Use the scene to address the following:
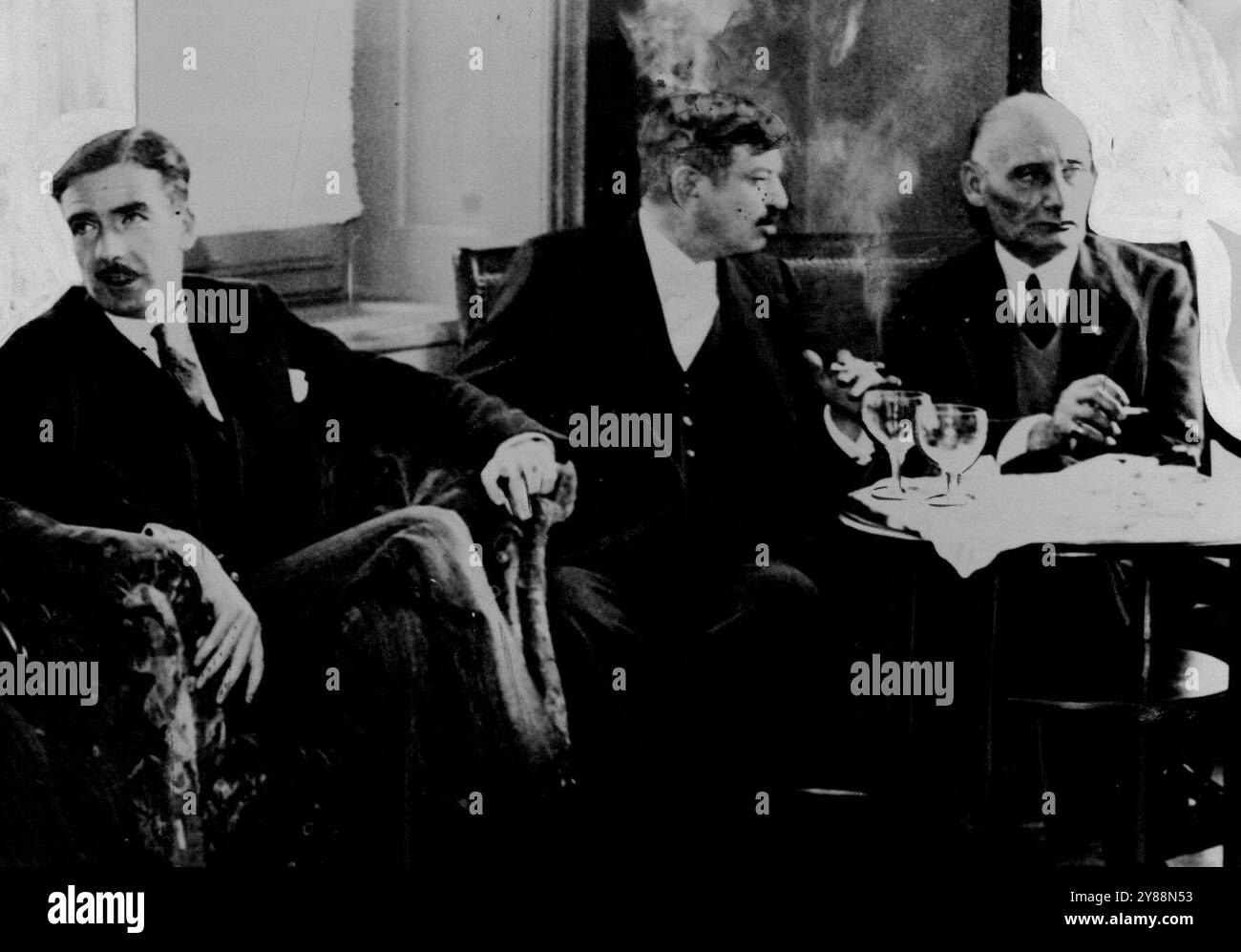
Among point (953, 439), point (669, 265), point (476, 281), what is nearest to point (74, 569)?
point (476, 281)

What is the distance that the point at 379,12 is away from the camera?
3.18m

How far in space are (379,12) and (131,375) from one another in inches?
42.4

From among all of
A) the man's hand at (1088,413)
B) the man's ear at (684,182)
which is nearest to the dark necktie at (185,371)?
the man's ear at (684,182)

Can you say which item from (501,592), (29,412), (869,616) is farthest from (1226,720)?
(29,412)

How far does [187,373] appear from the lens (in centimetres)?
316

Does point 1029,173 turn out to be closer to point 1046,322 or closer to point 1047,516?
point 1046,322

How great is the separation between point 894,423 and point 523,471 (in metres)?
0.90

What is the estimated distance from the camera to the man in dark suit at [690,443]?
313 cm

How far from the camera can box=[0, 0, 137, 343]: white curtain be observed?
10.5 ft

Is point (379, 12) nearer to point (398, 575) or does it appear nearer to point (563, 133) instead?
point (563, 133)

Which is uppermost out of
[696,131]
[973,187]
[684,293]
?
[696,131]

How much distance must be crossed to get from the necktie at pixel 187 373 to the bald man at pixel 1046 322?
65.4 inches

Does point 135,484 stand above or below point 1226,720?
above

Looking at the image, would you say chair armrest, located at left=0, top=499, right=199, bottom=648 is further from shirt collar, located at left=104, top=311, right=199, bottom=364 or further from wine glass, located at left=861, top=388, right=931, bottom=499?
wine glass, located at left=861, top=388, right=931, bottom=499
